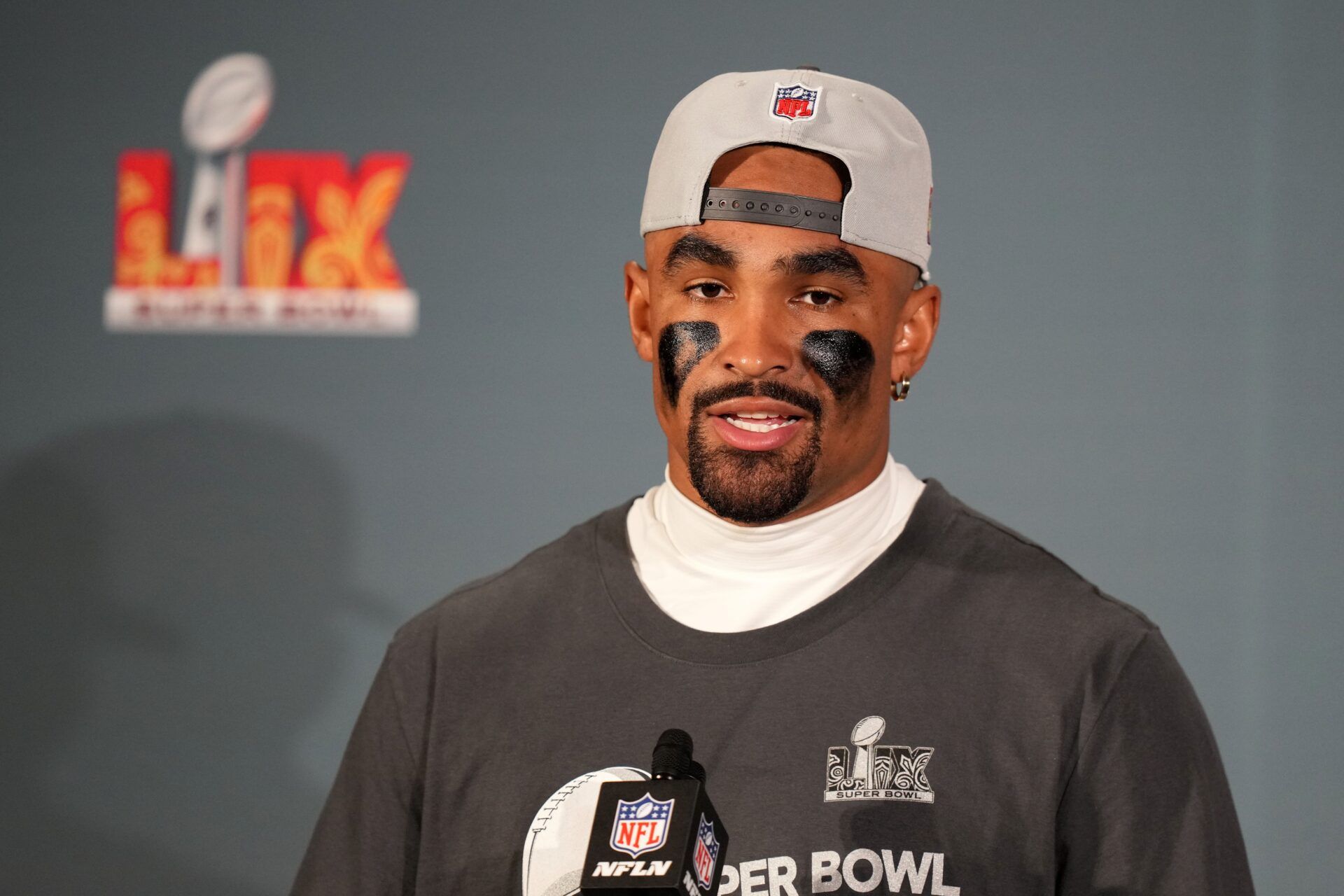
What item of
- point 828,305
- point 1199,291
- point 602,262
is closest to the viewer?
point 828,305

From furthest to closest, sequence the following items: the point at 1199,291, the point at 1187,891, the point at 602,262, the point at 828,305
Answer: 1. the point at 602,262
2. the point at 1199,291
3. the point at 828,305
4. the point at 1187,891

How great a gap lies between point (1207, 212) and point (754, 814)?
143 cm

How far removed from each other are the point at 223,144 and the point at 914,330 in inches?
60.8

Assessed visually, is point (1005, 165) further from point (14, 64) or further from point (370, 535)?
point (14, 64)

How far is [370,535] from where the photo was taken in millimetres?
2447

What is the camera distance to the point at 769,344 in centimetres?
122

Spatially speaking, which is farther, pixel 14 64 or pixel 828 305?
pixel 14 64

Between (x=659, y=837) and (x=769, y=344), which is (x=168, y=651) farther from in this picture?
(x=659, y=837)

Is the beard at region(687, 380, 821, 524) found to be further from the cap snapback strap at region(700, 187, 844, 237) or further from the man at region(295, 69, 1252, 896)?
the cap snapback strap at region(700, 187, 844, 237)

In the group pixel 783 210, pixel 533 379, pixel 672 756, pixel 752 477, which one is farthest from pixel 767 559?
pixel 533 379

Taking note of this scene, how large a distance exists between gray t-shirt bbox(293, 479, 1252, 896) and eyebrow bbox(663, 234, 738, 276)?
11.2 inches

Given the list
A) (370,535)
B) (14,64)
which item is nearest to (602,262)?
(370,535)

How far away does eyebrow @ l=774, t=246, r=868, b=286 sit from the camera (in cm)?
123

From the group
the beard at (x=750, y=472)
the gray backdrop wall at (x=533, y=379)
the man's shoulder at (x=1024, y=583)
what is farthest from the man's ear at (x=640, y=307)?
the gray backdrop wall at (x=533, y=379)
